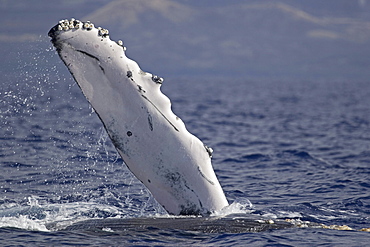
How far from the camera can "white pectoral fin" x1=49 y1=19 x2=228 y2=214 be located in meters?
7.65

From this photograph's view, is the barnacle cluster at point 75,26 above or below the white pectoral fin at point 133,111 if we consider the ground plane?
above

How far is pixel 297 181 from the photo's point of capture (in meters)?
15.0

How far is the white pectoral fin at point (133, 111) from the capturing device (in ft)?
25.1

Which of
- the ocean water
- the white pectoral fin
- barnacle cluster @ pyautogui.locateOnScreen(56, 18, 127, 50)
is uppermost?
barnacle cluster @ pyautogui.locateOnScreen(56, 18, 127, 50)

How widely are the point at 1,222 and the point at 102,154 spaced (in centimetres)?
975

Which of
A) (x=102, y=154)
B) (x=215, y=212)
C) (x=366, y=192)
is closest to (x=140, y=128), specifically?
(x=215, y=212)

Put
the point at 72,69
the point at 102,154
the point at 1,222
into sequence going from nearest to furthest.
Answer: the point at 72,69, the point at 1,222, the point at 102,154

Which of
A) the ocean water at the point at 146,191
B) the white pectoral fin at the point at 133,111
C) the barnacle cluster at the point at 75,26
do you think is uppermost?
the barnacle cluster at the point at 75,26

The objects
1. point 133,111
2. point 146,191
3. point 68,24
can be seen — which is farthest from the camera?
point 146,191

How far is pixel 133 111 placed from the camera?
25.4 ft

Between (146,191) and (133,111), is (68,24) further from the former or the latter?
(146,191)

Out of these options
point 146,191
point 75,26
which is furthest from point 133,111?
point 146,191

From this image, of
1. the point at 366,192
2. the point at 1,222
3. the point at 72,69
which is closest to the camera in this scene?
the point at 72,69

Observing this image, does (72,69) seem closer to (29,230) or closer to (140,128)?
(140,128)
